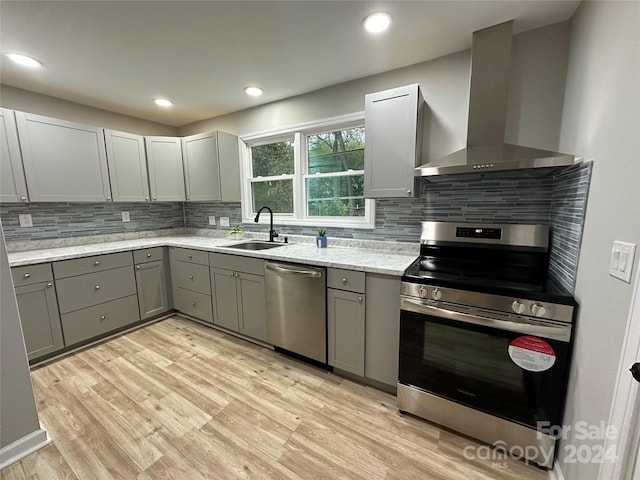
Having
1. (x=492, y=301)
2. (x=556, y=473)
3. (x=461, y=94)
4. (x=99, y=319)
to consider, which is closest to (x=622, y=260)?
(x=492, y=301)

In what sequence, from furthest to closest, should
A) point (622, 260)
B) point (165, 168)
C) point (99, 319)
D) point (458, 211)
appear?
point (165, 168) → point (99, 319) → point (458, 211) → point (622, 260)

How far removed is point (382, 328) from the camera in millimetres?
1775

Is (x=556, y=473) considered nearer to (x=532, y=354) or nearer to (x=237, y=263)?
(x=532, y=354)

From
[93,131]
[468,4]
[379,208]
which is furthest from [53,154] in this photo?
[468,4]

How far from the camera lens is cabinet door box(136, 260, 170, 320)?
2820mm

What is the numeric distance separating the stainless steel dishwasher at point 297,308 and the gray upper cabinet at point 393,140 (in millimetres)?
840

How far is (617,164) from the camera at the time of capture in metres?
0.95

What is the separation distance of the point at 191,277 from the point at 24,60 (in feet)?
7.04

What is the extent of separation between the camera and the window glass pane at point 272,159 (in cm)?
293

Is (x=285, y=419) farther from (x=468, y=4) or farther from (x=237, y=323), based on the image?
(x=468, y=4)

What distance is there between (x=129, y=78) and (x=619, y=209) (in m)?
3.32

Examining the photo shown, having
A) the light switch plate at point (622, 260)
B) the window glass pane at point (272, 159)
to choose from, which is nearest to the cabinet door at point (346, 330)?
the light switch plate at point (622, 260)

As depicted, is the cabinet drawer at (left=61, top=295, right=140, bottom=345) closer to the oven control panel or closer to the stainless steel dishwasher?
the stainless steel dishwasher

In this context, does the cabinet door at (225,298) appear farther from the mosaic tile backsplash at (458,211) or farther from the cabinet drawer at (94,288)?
the cabinet drawer at (94,288)
